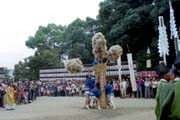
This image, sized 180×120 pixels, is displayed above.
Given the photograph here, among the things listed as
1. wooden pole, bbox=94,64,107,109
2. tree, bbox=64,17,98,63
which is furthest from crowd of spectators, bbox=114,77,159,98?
tree, bbox=64,17,98,63

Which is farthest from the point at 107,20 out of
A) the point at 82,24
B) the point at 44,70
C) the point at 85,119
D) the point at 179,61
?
the point at 179,61

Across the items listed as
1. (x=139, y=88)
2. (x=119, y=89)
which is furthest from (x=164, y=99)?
(x=119, y=89)

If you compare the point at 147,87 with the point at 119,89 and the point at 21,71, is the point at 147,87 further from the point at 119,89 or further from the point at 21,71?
the point at 21,71

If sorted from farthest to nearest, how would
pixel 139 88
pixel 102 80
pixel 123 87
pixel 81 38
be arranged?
pixel 81 38
pixel 123 87
pixel 139 88
pixel 102 80

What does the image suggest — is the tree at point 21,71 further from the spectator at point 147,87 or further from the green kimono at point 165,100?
the green kimono at point 165,100

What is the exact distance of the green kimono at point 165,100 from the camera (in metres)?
3.92

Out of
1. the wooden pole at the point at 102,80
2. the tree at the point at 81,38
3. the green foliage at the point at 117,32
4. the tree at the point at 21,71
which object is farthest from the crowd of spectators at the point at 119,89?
the tree at the point at 21,71

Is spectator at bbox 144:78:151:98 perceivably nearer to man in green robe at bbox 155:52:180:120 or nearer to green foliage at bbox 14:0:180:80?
green foliage at bbox 14:0:180:80

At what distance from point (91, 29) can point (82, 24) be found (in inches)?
107

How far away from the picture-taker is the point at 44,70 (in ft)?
126

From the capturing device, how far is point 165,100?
3.96 meters

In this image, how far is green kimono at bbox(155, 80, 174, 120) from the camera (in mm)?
3916

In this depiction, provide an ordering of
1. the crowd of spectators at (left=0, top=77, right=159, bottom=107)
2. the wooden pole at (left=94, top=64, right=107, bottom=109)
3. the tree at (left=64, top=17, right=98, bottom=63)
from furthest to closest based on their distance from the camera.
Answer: the tree at (left=64, top=17, right=98, bottom=63) < the crowd of spectators at (left=0, top=77, right=159, bottom=107) < the wooden pole at (left=94, top=64, right=107, bottom=109)

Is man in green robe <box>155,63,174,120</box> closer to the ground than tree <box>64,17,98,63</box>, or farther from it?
closer to the ground
